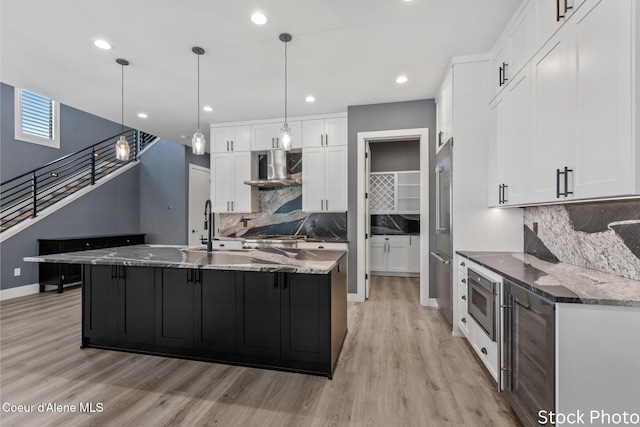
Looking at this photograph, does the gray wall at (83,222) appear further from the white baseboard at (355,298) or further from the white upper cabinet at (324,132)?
the white baseboard at (355,298)

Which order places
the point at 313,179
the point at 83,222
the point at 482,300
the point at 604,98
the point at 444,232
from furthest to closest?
1. the point at 83,222
2. the point at 313,179
3. the point at 444,232
4. the point at 482,300
5. the point at 604,98

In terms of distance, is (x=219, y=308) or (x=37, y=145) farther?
(x=37, y=145)

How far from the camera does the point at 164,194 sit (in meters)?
6.49

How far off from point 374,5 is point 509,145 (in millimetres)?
1597

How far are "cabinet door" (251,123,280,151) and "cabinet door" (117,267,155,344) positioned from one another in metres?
2.96

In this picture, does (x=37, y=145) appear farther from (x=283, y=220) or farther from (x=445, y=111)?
(x=445, y=111)

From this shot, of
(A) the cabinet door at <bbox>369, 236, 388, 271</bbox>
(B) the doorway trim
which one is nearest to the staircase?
(B) the doorway trim

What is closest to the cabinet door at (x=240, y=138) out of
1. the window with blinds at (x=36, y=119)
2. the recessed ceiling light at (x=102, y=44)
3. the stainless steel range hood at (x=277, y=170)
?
the stainless steel range hood at (x=277, y=170)

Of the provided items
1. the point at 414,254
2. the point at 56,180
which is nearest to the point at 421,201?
the point at 414,254

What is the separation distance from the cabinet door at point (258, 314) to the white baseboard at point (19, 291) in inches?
171

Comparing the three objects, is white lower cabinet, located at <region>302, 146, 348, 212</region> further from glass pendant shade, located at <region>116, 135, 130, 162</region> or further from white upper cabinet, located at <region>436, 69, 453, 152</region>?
glass pendant shade, located at <region>116, 135, 130, 162</region>

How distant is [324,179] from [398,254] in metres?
2.37

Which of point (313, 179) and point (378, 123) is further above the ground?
point (378, 123)

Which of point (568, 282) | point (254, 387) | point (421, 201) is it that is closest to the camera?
point (568, 282)
